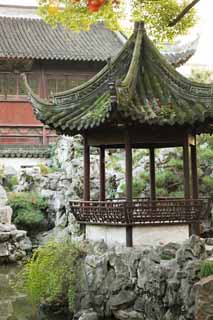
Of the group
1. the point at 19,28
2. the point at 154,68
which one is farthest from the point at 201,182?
the point at 19,28

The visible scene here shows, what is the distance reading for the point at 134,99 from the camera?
818 cm

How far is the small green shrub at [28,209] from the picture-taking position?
50.2 feet

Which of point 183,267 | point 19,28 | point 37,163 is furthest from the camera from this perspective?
point 19,28

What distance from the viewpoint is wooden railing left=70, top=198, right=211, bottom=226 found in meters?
8.20

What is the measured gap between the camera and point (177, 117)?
7.93m

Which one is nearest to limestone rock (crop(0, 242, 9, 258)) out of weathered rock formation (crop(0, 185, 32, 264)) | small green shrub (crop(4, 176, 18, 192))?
weathered rock formation (crop(0, 185, 32, 264))

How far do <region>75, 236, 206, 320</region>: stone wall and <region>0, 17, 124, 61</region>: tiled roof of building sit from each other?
1394 centimetres

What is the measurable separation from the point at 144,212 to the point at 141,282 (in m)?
1.22

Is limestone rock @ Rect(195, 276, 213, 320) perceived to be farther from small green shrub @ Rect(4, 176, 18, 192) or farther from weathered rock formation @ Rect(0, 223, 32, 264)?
small green shrub @ Rect(4, 176, 18, 192)

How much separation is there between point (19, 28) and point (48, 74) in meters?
3.38

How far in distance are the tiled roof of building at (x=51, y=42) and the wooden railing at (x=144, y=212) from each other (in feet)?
42.6

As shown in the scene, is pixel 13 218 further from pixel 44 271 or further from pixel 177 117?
pixel 177 117

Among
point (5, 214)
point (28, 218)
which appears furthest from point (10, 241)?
point (28, 218)

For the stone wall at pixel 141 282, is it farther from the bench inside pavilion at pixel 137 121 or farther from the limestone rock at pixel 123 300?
the bench inside pavilion at pixel 137 121
